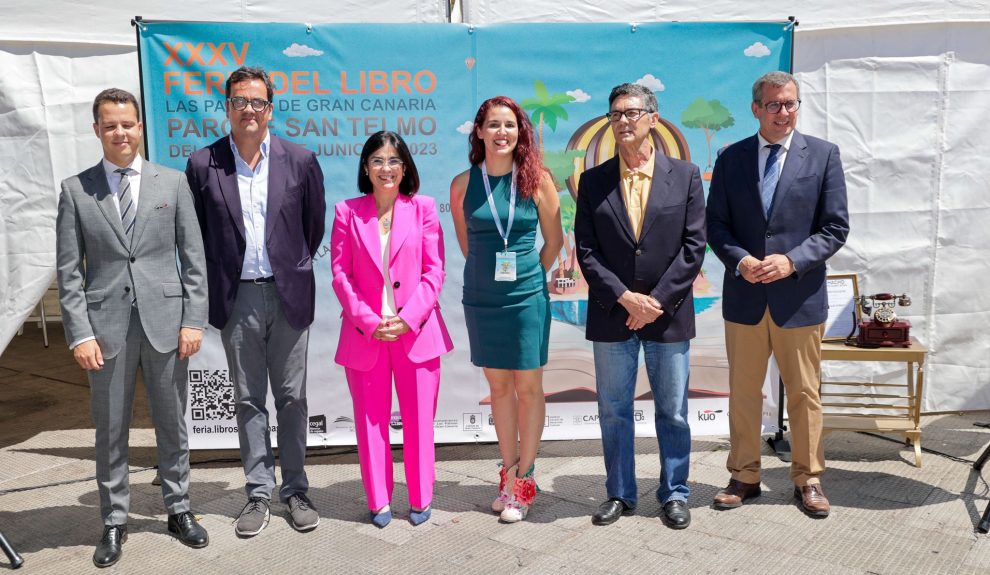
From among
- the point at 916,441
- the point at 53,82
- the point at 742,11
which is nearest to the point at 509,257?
the point at 742,11

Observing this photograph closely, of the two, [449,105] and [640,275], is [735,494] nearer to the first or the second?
[640,275]

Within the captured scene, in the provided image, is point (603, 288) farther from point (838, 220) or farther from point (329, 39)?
point (329, 39)

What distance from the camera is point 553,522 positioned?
368 cm

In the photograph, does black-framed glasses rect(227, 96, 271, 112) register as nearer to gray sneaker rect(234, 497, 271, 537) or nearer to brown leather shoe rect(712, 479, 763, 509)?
gray sneaker rect(234, 497, 271, 537)

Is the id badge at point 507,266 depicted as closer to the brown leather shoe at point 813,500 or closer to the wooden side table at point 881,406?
the brown leather shoe at point 813,500

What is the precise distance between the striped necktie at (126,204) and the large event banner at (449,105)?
3.64ft

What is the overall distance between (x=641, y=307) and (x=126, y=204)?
217 cm

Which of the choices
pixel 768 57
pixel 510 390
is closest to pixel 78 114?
pixel 510 390

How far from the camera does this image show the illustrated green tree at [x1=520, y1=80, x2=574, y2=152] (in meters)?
4.58

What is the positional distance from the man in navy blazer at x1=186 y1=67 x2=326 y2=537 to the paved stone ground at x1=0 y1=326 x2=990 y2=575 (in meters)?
0.33

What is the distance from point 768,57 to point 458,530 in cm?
303

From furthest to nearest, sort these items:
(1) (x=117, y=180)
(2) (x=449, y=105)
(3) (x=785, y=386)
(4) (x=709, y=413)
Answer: (4) (x=709, y=413) < (2) (x=449, y=105) < (3) (x=785, y=386) < (1) (x=117, y=180)

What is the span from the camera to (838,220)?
3.62 m

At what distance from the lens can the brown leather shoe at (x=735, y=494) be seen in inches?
149
